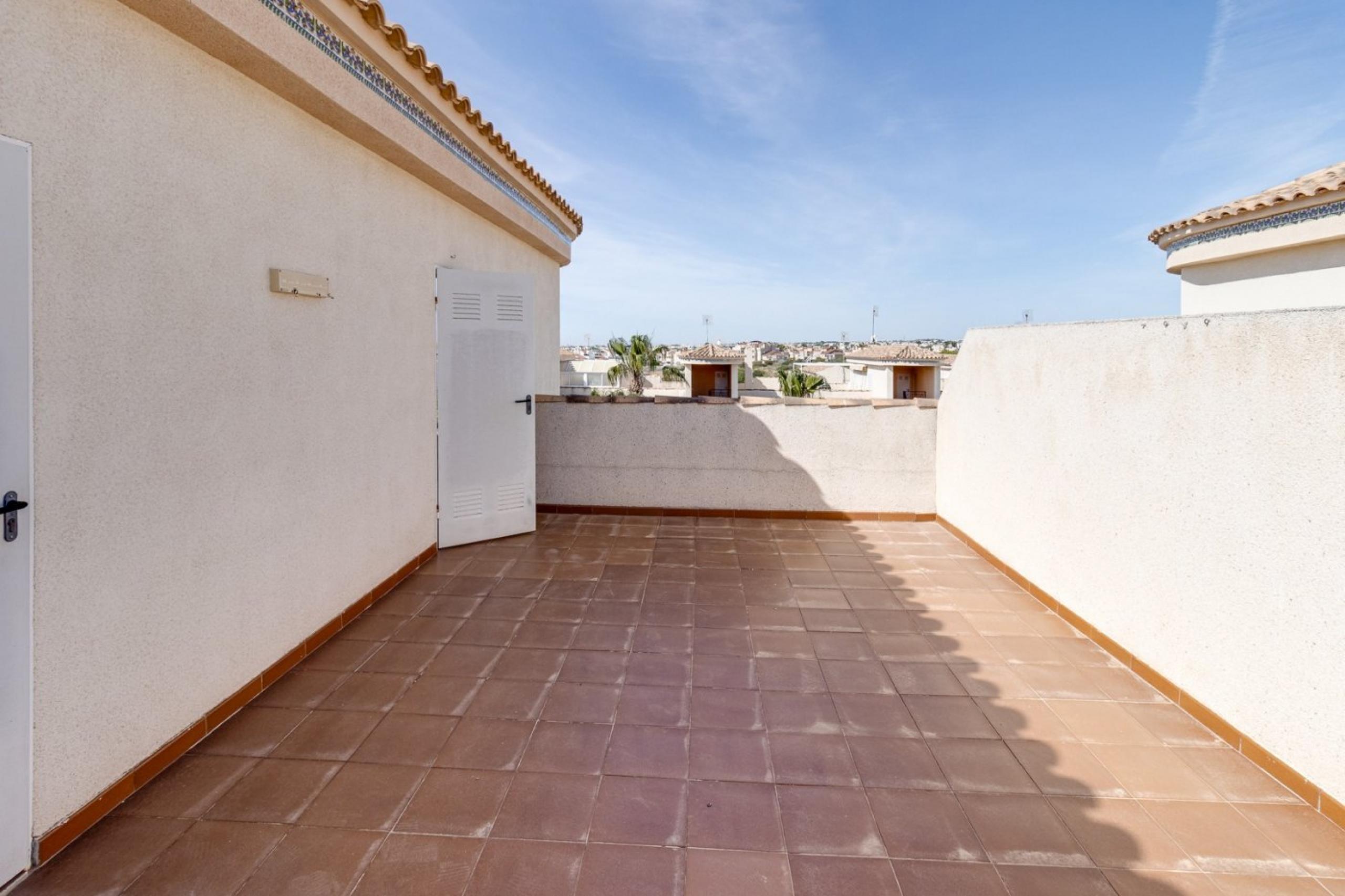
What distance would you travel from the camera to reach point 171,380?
7.84 ft

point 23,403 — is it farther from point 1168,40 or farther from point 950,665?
point 1168,40

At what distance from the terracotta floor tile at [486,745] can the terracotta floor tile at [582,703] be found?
0.47 feet

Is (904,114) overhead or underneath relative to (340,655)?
overhead

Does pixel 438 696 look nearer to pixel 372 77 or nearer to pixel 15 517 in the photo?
pixel 15 517

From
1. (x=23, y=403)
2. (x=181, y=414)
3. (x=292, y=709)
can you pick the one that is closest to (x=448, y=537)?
(x=292, y=709)

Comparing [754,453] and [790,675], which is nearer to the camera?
[790,675]

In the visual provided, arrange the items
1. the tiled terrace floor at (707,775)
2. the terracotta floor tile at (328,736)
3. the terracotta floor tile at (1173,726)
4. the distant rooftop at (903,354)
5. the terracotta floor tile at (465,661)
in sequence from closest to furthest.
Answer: the tiled terrace floor at (707,775), the terracotta floor tile at (328,736), the terracotta floor tile at (1173,726), the terracotta floor tile at (465,661), the distant rooftop at (903,354)

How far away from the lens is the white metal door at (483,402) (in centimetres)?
501

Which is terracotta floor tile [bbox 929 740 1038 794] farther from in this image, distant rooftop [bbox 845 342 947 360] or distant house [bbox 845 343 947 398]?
distant rooftop [bbox 845 342 947 360]

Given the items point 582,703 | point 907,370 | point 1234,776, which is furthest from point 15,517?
point 907,370

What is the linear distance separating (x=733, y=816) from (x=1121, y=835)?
120cm

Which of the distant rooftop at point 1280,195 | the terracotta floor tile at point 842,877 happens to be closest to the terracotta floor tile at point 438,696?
the terracotta floor tile at point 842,877

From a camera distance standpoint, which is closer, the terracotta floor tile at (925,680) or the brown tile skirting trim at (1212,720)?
the brown tile skirting trim at (1212,720)

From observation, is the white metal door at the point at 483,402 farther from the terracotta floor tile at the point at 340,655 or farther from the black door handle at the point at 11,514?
the black door handle at the point at 11,514
